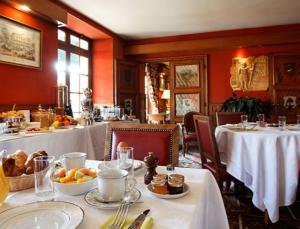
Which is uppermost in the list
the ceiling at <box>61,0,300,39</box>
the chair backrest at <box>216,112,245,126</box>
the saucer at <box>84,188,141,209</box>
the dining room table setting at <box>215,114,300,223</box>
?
the ceiling at <box>61,0,300,39</box>

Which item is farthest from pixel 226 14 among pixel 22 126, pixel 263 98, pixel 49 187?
pixel 49 187

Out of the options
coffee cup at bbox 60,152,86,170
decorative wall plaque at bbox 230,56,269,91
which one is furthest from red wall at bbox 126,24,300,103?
coffee cup at bbox 60,152,86,170

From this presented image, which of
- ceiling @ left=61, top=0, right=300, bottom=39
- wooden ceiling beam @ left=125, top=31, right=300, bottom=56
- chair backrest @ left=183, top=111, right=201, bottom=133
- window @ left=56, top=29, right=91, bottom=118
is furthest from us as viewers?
chair backrest @ left=183, top=111, right=201, bottom=133

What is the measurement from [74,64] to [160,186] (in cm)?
471

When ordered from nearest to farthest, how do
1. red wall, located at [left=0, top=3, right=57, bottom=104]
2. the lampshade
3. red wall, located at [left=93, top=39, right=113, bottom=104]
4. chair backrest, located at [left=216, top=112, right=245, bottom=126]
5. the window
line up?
red wall, located at [left=0, top=3, right=57, bottom=104], chair backrest, located at [left=216, top=112, right=245, bottom=126], the window, red wall, located at [left=93, top=39, right=113, bottom=104], the lampshade

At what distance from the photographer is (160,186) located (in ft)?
2.73

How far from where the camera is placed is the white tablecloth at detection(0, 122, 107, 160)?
1997 millimetres

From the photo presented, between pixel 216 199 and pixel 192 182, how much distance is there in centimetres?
12

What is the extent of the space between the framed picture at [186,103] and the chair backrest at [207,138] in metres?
3.30

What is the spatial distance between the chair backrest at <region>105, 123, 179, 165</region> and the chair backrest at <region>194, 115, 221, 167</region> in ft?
2.90

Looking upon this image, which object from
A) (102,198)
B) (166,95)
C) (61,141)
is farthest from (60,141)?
(166,95)

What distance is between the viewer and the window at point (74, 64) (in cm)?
463

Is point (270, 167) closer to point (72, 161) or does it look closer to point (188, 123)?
point (72, 161)

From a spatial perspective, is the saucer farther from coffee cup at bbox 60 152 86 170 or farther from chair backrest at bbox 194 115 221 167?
chair backrest at bbox 194 115 221 167
